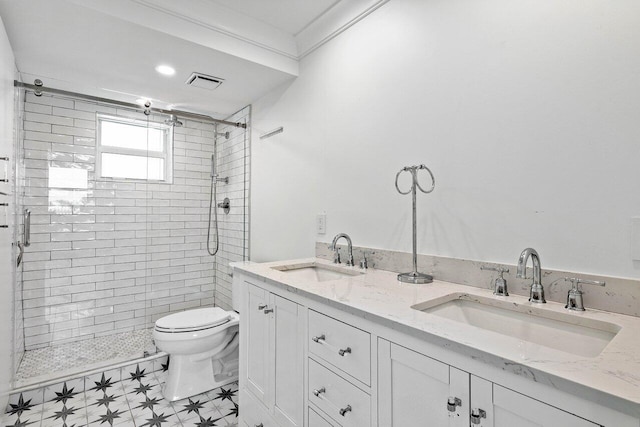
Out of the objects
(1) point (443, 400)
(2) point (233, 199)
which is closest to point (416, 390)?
(1) point (443, 400)

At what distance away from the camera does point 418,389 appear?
0.88 metres

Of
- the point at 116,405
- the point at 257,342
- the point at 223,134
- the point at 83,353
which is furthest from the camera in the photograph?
the point at 223,134

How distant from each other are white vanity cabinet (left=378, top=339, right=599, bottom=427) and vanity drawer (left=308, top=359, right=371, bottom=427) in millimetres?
79

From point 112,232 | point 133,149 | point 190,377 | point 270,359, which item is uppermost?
point 133,149

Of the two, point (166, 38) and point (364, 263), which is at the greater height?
Answer: point (166, 38)

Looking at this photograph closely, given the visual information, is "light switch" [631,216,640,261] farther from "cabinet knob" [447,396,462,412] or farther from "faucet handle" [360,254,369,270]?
"faucet handle" [360,254,369,270]

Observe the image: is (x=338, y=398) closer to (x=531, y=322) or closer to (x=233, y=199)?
(x=531, y=322)

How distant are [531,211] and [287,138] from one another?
177 centimetres

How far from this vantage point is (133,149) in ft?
10.0

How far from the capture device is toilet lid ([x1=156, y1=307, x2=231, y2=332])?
89.3 inches

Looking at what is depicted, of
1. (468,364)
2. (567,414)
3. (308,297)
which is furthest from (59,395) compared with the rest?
(567,414)

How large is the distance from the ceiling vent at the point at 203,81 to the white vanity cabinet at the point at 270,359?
1.62 m

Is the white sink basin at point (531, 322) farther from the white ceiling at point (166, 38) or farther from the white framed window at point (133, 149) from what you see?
the white framed window at point (133, 149)

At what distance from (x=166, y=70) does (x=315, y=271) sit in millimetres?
1775
